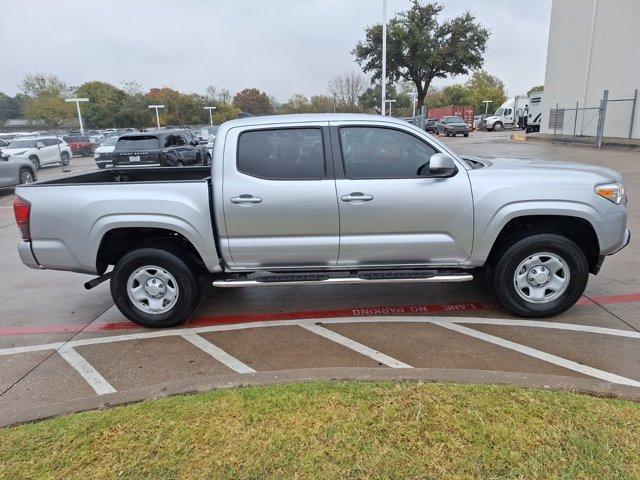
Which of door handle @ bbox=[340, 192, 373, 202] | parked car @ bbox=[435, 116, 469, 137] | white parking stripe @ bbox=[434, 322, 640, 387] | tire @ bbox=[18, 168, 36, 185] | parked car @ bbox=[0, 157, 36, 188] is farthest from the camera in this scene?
parked car @ bbox=[435, 116, 469, 137]

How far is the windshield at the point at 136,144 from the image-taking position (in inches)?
592

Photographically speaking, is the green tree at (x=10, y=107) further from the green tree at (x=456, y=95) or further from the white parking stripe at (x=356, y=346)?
the white parking stripe at (x=356, y=346)

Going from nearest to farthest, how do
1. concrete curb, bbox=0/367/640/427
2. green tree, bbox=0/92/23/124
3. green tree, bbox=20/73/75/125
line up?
concrete curb, bbox=0/367/640/427
green tree, bbox=20/73/75/125
green tree, bbox=0/92/23/124

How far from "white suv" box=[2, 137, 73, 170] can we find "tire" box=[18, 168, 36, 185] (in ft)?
23.6

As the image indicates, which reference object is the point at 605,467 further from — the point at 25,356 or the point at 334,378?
the point at 25,356

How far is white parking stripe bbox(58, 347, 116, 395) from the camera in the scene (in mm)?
3492

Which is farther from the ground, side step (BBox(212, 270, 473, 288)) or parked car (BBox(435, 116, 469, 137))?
parked car (BBox(435, 116, 469, 137))

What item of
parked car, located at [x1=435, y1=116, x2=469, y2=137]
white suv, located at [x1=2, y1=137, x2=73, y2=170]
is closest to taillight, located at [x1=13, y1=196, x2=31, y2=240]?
white suv, located at [x1=2, y1=137, x2=73, y2=170]

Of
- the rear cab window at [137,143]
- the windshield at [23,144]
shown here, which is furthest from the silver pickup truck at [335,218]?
the windshield at [23,144]

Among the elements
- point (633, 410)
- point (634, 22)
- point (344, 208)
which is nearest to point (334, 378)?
point (344, 208)

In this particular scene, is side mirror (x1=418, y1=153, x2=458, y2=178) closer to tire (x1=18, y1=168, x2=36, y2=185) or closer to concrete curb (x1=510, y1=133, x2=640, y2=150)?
tire (x1=18, y1=168, x2=36, y2=185)

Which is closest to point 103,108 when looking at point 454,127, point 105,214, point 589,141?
point 454,127

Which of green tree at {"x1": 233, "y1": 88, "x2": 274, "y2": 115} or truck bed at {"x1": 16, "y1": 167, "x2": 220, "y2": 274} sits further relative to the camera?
green tree at {"x1": 233, "y1": 88, "x2": 274, "y2": 115}

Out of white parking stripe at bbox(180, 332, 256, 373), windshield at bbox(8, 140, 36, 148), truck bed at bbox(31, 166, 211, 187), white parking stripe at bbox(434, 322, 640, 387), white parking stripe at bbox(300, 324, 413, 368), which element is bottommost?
white parking stripe at bbox(180, 332, 256, 373)
